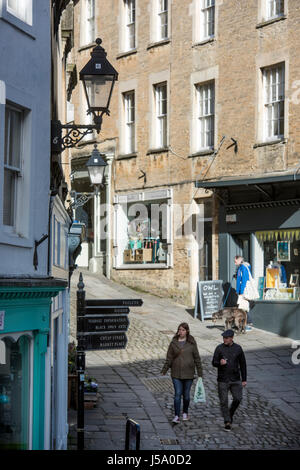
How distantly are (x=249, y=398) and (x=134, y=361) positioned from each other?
3.48 m

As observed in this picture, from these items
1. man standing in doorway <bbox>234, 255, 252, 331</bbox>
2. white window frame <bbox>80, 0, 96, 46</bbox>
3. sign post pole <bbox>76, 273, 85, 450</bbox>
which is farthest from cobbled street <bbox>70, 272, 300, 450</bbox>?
white window frame <bbox>80, 0, 96, 46</bbox>

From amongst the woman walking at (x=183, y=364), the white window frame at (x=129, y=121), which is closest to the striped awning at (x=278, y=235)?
the white window frame at (x=129, y=121)

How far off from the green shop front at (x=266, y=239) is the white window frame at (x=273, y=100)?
1.32m

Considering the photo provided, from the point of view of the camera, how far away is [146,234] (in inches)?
1055

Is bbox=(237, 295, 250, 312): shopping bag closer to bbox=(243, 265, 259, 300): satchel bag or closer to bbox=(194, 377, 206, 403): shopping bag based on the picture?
bbox=(243, 265, 259, 300): satchel bag

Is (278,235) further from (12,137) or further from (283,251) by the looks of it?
(12,137)

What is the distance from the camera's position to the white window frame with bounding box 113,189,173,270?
25.4 m

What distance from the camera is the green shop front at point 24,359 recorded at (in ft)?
25.6

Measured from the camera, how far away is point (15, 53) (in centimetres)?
858

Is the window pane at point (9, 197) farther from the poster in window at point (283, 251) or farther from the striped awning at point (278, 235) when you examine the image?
the poster in window at point (283, 251)
